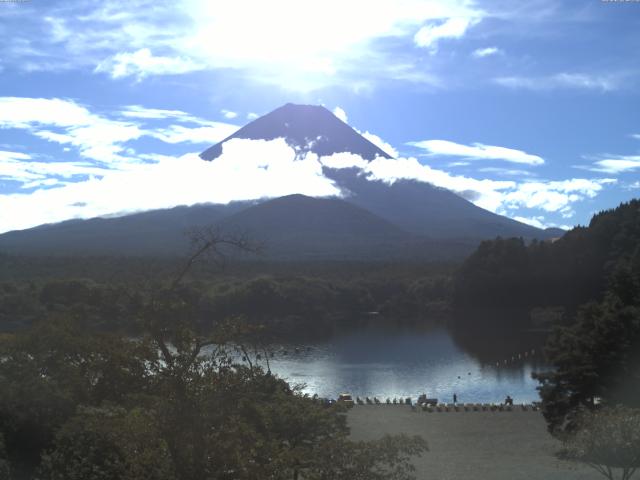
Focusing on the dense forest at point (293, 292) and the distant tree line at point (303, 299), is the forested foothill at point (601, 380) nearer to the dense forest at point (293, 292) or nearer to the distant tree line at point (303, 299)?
the distant tree line at point (303, 299)

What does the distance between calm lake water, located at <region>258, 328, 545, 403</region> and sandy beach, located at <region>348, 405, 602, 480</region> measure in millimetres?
5472

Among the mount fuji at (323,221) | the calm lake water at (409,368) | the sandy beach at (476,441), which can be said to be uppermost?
the mount fuji at (323,221)

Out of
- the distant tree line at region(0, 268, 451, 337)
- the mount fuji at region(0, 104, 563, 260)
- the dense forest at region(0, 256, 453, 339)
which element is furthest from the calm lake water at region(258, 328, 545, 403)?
the mount fuji at region(0, 104, 563, 260)

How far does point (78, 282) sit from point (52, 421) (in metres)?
27.4

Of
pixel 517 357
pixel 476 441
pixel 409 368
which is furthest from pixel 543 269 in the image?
pixel 476 441

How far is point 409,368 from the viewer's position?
3259 centimetres

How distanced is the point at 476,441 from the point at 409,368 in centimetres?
1525

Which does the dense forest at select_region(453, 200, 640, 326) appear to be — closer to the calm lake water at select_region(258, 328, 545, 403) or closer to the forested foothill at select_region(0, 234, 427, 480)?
the calm lake water at select_region(258, 328, 545, 403)

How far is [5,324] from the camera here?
3375 centimetres

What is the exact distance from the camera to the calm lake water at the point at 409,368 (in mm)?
27500

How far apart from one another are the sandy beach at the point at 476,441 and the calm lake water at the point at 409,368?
215 inches

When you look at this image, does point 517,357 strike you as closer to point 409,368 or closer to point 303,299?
point 409,368

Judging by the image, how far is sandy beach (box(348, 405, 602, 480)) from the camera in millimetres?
13984

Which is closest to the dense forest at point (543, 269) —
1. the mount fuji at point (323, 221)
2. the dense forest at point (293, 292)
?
the dense forest at point (293, 292)
